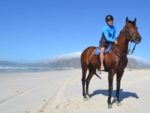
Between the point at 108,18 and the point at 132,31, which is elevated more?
the point at 108,18

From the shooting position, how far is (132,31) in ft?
35.2

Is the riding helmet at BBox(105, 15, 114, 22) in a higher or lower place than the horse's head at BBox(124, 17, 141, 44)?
higher

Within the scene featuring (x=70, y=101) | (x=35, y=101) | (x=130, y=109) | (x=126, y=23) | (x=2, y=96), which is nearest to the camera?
(x=130, y=109)

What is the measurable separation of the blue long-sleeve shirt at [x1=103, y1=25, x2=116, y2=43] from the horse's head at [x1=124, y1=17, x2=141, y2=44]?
593mm

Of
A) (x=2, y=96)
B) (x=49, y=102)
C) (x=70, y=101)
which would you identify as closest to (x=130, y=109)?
(x=70, y=101)

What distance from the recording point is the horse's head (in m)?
10.6

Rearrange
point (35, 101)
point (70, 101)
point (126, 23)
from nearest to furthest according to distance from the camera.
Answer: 1. point (126, 23)
2. point (70, 101)
3. point (35, 101)

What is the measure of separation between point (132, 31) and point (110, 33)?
3.17 feet

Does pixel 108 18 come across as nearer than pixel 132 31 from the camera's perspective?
No

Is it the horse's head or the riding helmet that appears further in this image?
the riding helmet

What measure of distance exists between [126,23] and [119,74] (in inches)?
66.1

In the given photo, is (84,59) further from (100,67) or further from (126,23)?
(126,23)

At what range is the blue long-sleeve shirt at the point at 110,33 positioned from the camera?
1136cm

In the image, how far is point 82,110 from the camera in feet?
34.4
